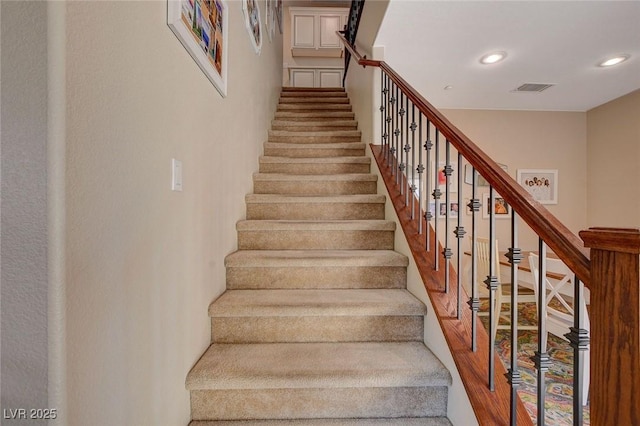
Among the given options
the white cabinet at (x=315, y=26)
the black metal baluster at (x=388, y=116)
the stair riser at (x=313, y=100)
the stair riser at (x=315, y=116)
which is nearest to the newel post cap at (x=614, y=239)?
the black metal baluster at (x=388, y=116)

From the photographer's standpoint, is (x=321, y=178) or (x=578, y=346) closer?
(x=578, y=346)

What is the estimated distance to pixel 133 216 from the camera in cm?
83

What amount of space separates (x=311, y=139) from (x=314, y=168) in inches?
25.2

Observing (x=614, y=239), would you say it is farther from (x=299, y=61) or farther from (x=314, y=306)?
(x=299, y=61)

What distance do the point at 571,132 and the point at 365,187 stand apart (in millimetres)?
4082

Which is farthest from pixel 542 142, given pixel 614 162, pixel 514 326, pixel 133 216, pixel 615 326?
pixel 133 216

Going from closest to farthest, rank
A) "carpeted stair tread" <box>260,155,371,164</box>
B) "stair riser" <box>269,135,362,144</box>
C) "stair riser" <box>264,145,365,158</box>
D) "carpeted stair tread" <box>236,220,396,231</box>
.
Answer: "carpeted stair tread" <box>236,220,396,231</box>
"carpeted stair tread" <box>260,155,371,164</box>
"stair riser" <box>264,145,365,158</box>
"stair riser" <box>269,135,362,144</box>

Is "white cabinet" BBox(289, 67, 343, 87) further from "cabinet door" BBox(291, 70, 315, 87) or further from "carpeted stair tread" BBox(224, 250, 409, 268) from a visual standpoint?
"carpeted stair tread" BBox(224, 250, 409, 268)

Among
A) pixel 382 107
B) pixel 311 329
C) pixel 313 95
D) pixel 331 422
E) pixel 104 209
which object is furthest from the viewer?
pixel 313 95

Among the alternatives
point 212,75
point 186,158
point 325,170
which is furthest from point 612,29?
point 186,158

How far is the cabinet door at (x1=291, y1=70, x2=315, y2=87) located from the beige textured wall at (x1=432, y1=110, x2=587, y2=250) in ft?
9.94

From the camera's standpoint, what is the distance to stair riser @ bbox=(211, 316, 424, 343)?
1473 millimetres

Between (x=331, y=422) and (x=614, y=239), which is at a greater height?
(x=614, y=239)

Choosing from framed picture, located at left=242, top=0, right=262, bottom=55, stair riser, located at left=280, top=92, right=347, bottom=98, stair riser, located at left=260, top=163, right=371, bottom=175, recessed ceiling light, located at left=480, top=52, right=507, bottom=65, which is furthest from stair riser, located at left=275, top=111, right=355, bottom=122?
recessed ceiling light, located at left=480, top=52, right=507, bottom=65
